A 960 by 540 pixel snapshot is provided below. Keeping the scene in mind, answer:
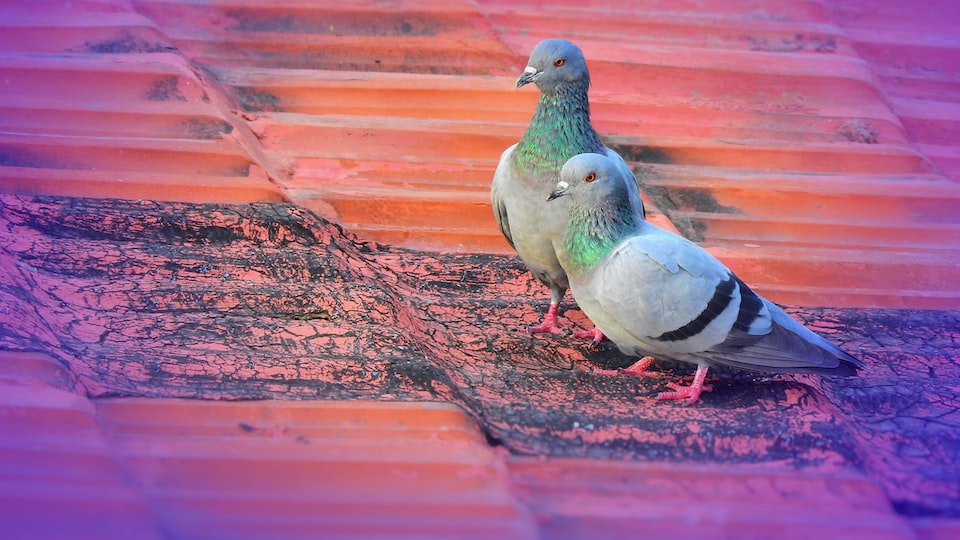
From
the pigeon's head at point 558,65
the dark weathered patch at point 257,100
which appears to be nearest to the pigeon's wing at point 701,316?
the pigeon's head at point 558,65

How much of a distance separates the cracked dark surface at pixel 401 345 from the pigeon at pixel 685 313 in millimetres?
142

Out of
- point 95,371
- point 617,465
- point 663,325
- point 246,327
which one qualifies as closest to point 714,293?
point 663,325

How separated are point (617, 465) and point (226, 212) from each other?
237cm

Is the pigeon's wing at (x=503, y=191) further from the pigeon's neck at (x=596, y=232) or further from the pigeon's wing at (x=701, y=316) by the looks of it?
the pigeon's wing at (x=701, y=316)

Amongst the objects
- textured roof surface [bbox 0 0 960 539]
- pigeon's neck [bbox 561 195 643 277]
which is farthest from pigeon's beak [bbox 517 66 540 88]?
textured roof surface [bbox 0 0 960 539]

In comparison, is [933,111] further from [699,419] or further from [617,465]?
[617,465]

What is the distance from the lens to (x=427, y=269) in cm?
421

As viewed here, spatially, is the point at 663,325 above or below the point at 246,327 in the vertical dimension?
above

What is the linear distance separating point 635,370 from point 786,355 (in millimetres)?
617

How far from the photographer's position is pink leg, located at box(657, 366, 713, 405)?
331 cm

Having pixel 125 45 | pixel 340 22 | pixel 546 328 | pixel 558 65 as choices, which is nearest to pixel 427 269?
pixel 546 328

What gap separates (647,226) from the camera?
3631mm

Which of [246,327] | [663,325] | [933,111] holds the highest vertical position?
[933,111]

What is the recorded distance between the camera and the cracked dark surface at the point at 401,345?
2.87 m
